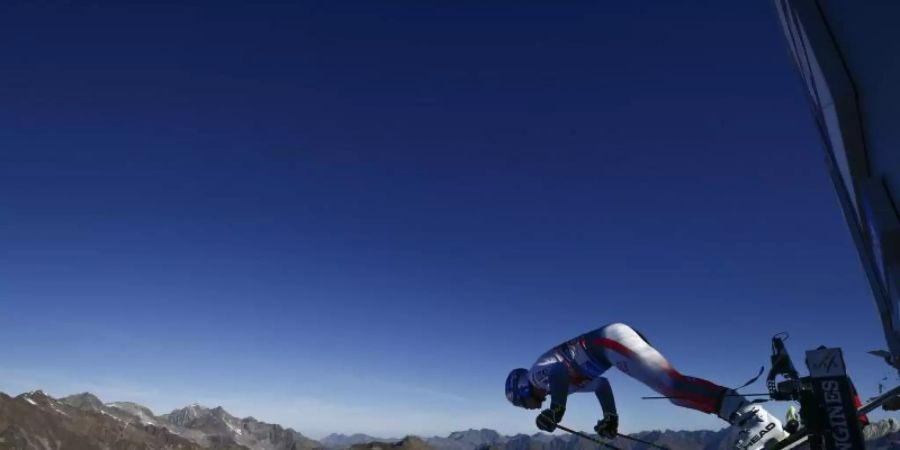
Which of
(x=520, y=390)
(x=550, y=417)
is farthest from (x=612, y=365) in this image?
(x=520, y=390)

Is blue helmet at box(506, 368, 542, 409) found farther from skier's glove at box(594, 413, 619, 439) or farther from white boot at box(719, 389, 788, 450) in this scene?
white boot at box(719, 389, 788, 450)

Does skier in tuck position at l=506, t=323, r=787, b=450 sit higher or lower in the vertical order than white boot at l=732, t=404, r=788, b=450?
higher

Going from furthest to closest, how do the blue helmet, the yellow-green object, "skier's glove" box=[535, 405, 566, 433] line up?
1. the blue helmet
2. "skier's glove" box=[535, 405, 566, 433]
3. the yellow-green object

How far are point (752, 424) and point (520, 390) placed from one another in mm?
4614

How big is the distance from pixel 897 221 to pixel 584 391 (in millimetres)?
5173

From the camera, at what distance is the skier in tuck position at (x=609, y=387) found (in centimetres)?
593

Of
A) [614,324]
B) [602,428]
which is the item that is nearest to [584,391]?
[602,428]

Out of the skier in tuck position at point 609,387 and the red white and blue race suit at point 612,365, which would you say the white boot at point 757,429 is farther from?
the red white and blue race suit at point 612,365

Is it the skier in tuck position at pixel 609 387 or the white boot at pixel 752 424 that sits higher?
the skier in tuck position at pixel 609 387

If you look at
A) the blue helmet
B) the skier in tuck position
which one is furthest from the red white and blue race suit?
the blue helmet

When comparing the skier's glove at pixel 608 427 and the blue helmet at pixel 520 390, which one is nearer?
the skier's glove at pixel 608 427

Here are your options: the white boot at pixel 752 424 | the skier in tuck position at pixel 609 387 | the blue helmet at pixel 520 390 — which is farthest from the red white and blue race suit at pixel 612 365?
the blue helmet at pixel 520 390

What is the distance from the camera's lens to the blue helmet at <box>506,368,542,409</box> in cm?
973

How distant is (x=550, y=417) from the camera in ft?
26.8
